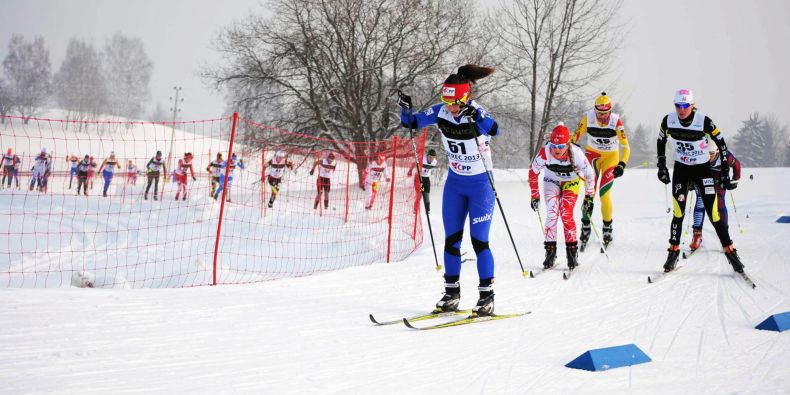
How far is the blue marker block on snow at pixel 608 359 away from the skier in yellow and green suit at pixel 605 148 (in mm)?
5511

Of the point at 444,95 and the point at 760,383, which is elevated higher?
the point at 444,95

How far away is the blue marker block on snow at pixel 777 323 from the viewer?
4.47m

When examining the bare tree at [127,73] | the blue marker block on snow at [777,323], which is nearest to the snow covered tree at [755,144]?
the blue marker block on snow at [777,323]

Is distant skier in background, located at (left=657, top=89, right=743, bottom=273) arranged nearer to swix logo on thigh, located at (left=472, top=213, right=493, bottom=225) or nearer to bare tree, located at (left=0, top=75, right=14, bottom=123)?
swix logo on thigh, located at (left=472, top=213, right=493, bottom=225)

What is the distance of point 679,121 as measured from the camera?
281 inches

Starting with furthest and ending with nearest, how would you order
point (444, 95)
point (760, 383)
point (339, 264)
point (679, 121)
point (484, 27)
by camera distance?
point (484, 27) < point (339, 264) < point (679, 121) < point (444, 95) < point (760, 383)

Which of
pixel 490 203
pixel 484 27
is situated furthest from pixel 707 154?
pixel 484 27

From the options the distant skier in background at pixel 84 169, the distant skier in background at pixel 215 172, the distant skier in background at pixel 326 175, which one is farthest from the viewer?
the distant skier in background at pixel 84 169

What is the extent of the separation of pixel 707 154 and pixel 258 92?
20.8 meters

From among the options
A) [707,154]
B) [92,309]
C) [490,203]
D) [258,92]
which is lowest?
[92,309]

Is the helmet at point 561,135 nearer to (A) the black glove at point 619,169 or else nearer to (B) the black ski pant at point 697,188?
(B) the black ski pant at point 697,188

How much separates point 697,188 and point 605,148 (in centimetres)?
210

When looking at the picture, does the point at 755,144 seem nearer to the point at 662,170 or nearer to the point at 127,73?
the point at 662,170

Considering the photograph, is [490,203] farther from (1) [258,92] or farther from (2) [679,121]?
(1) [258,92]
